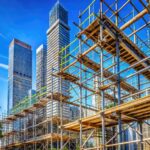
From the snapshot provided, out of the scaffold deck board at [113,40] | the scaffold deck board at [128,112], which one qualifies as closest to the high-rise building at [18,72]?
the scaffold deck board at [113,40]

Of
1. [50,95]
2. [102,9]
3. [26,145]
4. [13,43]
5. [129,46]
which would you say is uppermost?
[13,43]

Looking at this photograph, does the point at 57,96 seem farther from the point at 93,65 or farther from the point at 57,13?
the point at 57,13

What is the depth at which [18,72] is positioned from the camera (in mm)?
117750

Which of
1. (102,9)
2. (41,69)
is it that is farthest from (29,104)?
(41,69)

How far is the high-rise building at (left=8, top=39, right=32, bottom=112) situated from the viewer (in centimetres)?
9169

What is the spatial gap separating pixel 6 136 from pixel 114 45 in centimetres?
3067

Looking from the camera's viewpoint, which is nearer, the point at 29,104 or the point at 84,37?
the point at 84,37

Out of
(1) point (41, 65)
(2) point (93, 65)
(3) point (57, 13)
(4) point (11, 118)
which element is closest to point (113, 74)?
(2) point (93, 65)

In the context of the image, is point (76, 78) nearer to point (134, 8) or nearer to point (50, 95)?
point (50, 95)

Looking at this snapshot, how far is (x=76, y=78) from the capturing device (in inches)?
808

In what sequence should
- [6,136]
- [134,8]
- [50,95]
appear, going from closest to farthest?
[134,8] < [50,95] < [6,136]

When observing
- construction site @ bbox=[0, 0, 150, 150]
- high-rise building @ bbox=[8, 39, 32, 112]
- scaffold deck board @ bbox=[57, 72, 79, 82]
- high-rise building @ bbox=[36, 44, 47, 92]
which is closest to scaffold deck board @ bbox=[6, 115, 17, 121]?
construction site @ bbox=[0, 0, 150, 150]

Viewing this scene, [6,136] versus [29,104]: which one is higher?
[29,104]

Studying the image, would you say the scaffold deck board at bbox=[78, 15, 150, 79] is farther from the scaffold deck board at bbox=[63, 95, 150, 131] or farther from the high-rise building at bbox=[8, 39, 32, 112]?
the high-rise building at bbox=[8, 39, 32, 112]
